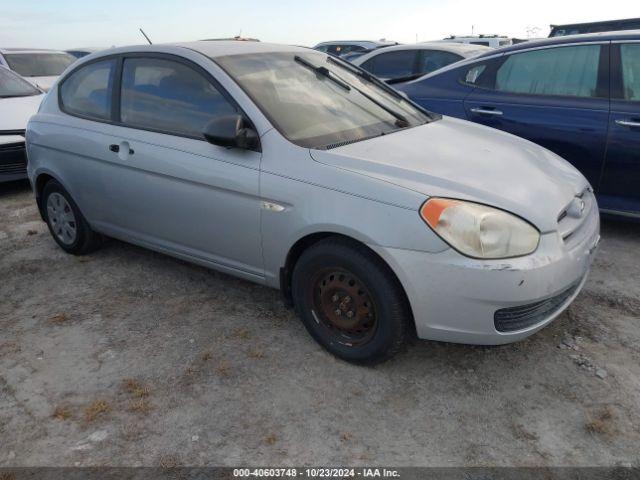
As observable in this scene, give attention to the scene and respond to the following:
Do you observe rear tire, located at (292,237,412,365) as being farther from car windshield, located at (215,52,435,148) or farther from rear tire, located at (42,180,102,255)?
rear tire, located at (42,180,102,255)

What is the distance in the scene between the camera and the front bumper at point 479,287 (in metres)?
2.42

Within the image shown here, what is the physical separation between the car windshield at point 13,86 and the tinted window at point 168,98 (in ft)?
14.2

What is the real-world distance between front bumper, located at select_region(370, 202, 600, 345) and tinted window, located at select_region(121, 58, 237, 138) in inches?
54.9

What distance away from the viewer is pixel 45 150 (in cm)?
430

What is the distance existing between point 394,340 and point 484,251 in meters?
0.62

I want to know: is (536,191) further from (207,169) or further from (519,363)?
(207,169)

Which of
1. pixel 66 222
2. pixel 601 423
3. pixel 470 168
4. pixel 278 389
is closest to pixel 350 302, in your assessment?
pixel 278 389

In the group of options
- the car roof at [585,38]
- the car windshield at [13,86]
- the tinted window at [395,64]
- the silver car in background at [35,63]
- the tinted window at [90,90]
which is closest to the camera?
the tinted window at [90,90]

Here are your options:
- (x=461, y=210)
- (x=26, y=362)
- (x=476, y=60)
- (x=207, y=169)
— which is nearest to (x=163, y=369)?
(x=26, y=362)

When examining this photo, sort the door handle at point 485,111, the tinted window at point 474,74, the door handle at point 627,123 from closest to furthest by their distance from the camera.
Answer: the door handle at point 627,123 → the door handle at point 485,111 → the tinted window at point 474,74

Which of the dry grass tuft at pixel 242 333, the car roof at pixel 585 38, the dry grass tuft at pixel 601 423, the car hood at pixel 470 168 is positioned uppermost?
the car roof at pixel 585 38

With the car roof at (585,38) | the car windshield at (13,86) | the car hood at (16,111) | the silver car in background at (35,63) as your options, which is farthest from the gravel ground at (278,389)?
the silver car in background at (35,63)

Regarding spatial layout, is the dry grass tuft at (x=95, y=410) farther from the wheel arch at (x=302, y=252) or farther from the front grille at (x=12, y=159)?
the front grille at (x=12, y=159)

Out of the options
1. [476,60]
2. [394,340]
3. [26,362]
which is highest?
[476,60]
